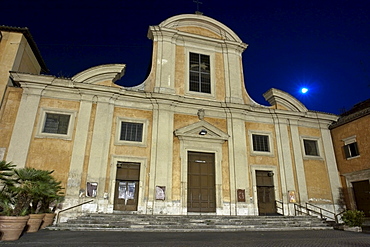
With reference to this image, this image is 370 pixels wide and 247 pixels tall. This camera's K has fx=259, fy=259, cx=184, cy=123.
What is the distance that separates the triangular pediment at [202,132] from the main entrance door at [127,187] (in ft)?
9.20

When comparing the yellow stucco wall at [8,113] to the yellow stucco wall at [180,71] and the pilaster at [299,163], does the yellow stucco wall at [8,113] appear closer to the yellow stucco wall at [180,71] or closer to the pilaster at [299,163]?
the yellow stucco wall at [180,71]

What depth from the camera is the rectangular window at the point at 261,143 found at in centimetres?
1473

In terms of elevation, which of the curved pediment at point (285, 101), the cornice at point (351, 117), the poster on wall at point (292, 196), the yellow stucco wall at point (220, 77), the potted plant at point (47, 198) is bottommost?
the potted plant at point (47, 198)

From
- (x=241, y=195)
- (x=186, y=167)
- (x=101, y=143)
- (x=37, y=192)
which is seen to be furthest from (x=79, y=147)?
(x=241, y=195)

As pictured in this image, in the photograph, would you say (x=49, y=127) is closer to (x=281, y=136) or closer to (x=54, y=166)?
(x=54, y=166)

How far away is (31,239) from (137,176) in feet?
19.8

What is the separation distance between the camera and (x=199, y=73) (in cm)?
1582

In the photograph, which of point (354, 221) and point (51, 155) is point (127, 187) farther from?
point (354, 221)

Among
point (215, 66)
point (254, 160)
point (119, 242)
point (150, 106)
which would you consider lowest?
point (119, 242)

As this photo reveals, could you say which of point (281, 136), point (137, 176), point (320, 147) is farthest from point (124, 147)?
point (320, 147)

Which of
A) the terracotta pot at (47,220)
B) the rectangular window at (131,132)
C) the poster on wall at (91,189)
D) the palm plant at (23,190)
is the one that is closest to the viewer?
the palm plant at (23,190)

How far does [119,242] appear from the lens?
6520 millimetres

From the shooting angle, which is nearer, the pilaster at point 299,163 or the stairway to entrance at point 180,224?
the stairway to entrance at point 180,224

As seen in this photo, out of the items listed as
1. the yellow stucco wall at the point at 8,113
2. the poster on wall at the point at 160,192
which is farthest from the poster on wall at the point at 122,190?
the yellow stucco wall at the point at 8,113
